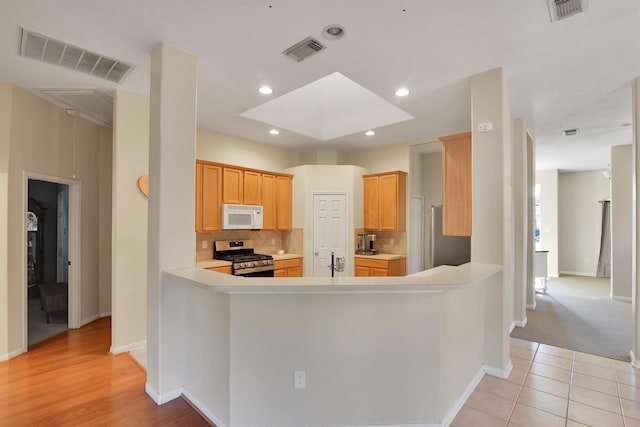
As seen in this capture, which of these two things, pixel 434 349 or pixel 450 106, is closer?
pixel 434 349

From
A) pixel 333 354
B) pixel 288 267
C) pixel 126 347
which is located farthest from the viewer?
pixel 288 267

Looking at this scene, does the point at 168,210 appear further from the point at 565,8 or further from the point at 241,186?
the point at 565,8

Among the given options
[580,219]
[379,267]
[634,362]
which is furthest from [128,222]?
[580,219]

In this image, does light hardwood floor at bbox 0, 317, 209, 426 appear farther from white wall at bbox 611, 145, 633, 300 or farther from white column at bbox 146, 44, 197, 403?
white wall at bbox 611, 145, 633, 300

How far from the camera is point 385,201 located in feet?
19.0

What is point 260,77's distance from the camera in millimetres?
3152

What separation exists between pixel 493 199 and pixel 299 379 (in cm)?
235

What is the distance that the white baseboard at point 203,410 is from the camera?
7.29ft

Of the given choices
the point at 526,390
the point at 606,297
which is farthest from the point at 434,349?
the point at 606,297

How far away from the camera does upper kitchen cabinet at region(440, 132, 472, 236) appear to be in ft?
11.0

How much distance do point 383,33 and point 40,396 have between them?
412cm

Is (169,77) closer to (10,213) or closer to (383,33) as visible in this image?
(383,33)

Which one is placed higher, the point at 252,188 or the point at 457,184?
the point at 252,188

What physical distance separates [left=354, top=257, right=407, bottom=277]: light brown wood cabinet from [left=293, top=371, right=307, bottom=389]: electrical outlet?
3514 millimetres
